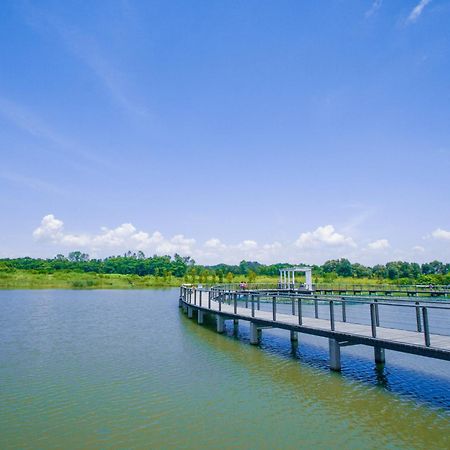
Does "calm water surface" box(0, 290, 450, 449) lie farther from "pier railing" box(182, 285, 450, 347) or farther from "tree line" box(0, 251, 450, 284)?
"tree line" box(0, 251, 450, 284)

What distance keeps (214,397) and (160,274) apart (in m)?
108

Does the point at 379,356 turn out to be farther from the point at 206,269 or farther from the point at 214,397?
the point at 206,269

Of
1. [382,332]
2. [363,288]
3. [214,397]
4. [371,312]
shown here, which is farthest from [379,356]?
[363,288]

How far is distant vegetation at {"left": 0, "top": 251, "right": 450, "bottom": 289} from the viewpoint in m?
72.4

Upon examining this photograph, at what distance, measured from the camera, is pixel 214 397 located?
9531 millimetres

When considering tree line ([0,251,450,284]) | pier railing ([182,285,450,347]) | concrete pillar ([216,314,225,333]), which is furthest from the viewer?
tree line ([0,251,450,284])

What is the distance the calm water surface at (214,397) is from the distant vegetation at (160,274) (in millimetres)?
48846

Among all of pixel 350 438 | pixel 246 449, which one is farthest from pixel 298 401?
→ pixel 246 449

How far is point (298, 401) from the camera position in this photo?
924 cm

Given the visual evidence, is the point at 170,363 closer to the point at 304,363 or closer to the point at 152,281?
the point at 304,363

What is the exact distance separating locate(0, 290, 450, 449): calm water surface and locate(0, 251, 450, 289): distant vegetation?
48.8m

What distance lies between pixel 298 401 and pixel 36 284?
243ft

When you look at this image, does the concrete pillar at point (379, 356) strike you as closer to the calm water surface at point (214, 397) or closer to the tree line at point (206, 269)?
the calm water surface at point (214, 397)

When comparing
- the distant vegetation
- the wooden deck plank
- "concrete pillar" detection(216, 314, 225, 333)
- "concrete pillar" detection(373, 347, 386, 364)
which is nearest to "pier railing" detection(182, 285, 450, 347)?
the wooden deck plank
